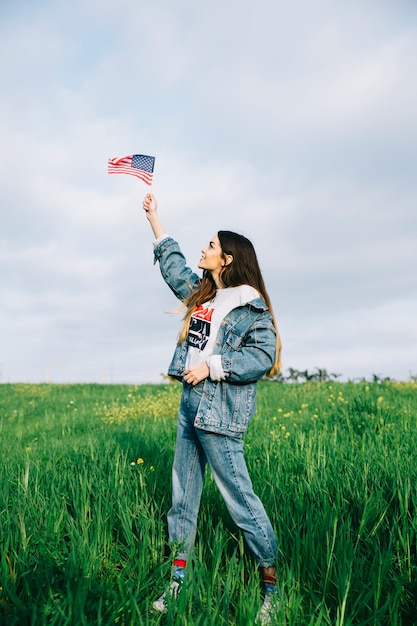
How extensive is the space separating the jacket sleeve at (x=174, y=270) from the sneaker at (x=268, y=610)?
2014 mm

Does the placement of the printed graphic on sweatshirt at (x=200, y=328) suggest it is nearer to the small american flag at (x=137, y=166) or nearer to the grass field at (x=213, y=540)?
the grass field at (x=213, y=540)

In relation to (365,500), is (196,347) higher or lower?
higher

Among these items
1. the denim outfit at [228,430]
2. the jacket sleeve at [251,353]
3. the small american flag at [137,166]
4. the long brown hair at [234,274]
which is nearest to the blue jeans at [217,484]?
the denim outfit at [228,430]

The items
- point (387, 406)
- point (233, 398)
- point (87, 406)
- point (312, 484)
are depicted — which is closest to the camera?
point (233, 398)

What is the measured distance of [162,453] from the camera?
586 centimetres

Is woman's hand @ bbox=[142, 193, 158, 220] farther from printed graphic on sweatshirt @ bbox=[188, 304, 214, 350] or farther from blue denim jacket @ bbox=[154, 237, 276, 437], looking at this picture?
blue denim jacket @ bbox=[154, 237, 276, 437]

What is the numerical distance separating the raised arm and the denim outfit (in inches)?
36.1

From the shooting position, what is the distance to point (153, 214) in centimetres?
429

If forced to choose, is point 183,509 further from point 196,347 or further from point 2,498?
point 2,498

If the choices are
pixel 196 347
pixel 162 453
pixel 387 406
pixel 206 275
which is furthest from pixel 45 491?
pixel 387 406

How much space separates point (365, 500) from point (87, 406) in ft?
36.9

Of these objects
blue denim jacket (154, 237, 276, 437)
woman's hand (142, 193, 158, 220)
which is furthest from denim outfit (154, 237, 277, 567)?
woman's hand (142, 193, 158, 220)

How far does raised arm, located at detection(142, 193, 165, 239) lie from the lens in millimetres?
4243

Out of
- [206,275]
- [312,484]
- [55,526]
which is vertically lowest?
[55,526]
